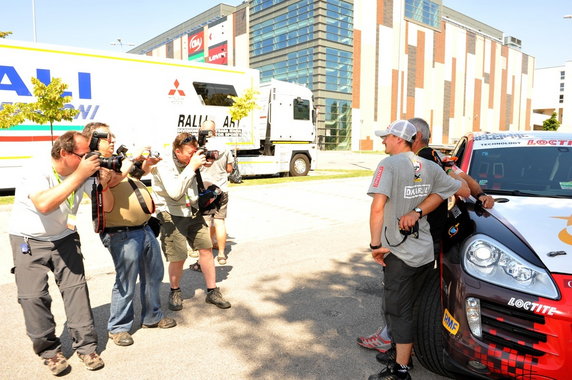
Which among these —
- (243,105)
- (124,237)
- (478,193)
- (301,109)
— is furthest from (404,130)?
(301,109)

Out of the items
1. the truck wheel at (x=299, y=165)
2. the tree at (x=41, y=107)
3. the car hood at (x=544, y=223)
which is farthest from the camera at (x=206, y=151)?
the truck wheel at (x=299, y=165)

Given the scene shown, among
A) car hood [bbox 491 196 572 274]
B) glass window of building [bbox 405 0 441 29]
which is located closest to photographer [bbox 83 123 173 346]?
car hood [bbox 491 196 572 274]

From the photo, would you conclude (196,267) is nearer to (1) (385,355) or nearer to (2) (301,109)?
(1) (385,355)

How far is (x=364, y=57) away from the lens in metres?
46.9

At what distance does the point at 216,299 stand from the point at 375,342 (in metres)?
1.61

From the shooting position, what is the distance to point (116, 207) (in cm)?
323

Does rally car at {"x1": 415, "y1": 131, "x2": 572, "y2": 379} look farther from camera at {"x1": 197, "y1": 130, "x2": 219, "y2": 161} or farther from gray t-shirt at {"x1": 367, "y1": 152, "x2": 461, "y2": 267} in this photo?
camera at {"x1": 197, "y1": 130, "x2": 219, "y2": 161}

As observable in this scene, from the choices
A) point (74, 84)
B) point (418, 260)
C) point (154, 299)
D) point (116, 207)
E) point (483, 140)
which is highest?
point (74, 84)

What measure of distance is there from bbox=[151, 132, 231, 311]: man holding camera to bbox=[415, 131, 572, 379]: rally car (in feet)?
6.77

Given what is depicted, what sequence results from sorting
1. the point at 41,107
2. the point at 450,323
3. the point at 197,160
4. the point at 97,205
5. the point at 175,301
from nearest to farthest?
the point at 450,323
the point at 97,205
the point at 197,160
the point at 175,301
the point at 41,107

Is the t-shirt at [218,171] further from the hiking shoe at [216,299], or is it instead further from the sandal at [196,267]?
the hiking shoe at [216,299]

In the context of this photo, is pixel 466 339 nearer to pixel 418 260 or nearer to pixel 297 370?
pixel 418 260

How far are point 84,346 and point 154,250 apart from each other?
2.89 ft

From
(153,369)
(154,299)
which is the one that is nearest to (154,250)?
(154,299)
